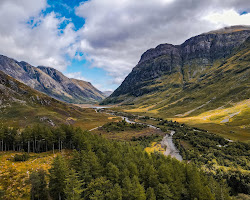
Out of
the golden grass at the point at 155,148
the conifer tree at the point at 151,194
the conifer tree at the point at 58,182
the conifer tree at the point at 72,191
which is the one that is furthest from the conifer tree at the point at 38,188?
the golden grass at the point at 155,148

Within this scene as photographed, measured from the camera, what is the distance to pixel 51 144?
235 feet

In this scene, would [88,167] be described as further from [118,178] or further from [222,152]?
→ [222,152]

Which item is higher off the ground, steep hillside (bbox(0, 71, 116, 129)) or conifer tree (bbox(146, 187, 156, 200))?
steep hillside (bbox(0, 71, 116, 129))

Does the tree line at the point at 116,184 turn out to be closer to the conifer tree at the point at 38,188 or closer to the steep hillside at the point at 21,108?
the conifer tree at the point at 38,188

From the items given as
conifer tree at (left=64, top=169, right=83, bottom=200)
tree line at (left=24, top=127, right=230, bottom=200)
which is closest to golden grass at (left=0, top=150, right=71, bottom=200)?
tree line at (left=24, top=127, right=230, bottom=200)

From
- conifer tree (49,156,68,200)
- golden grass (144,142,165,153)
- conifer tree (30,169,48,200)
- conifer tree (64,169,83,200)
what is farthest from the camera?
golden grass (144,142,165,153)

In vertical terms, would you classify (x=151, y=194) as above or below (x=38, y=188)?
below

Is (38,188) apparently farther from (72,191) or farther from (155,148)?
(155,148)

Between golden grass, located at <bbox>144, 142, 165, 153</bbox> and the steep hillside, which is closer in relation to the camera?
golden grass, located at <bbox>144, 142, 165, 153</bbox>

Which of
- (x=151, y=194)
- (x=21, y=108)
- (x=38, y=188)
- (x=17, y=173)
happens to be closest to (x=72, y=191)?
(x=38, y=188)

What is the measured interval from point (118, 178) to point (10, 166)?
3744 cm

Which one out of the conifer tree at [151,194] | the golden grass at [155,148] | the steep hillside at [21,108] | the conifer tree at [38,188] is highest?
the steep hillside at [21,108]

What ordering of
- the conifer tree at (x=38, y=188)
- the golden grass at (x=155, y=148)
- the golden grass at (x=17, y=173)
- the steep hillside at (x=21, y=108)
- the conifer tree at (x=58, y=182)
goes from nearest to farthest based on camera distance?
the conifer tree at (x=38, y=188) < the conifer tree at (x=58, y=182) < the golden grass at (x=17, y=173) < the golden grass at (x=155, y=148) < the steep hillside at (x=21, y=108)

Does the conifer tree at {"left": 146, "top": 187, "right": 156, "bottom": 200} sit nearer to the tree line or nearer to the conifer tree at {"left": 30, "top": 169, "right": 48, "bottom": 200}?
the tree line
